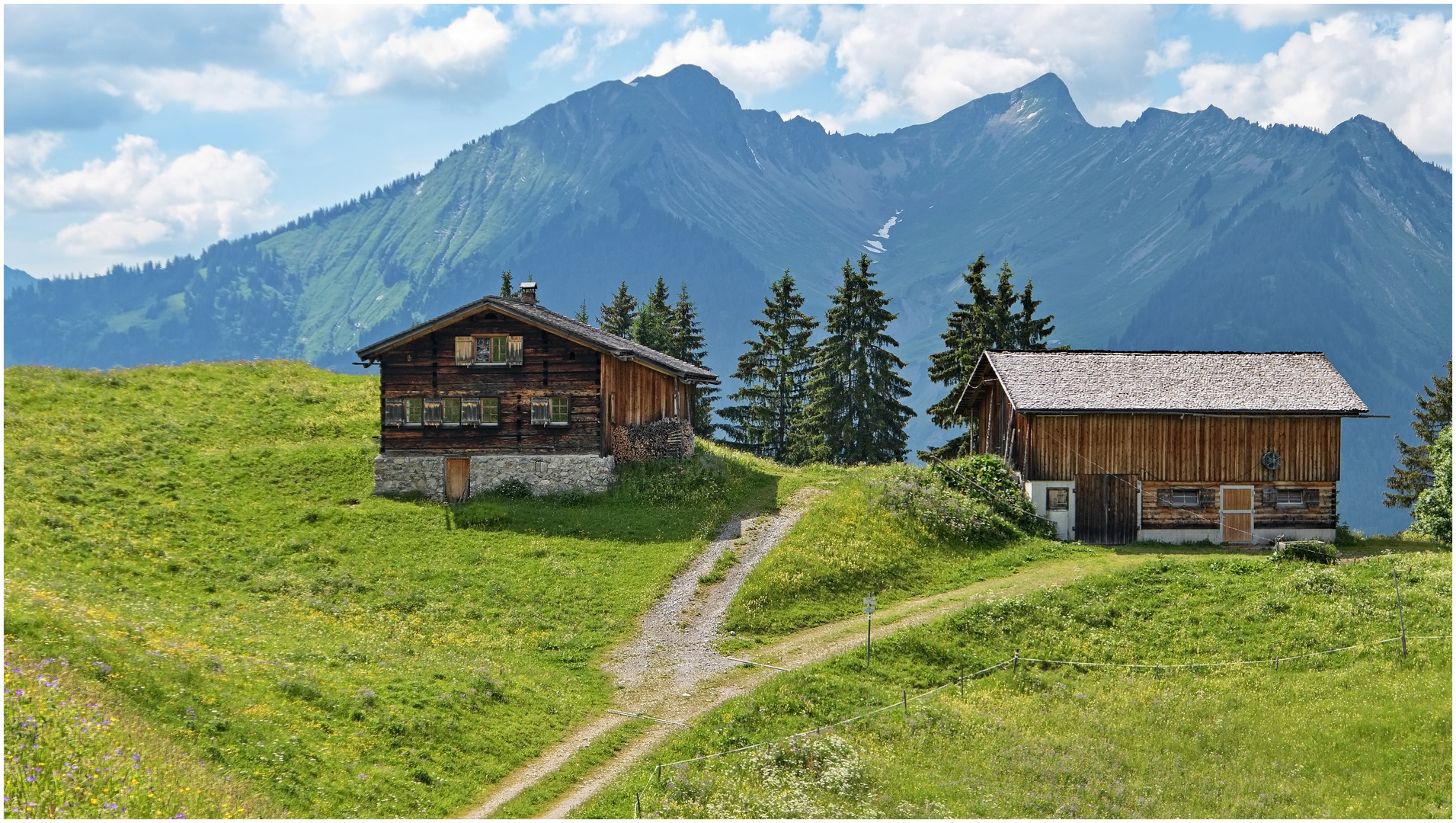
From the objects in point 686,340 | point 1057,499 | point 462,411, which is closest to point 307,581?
point 462,411

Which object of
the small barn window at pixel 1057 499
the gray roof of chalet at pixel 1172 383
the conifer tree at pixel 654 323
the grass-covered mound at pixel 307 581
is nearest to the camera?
the grass-covered mound at pixel 307 581

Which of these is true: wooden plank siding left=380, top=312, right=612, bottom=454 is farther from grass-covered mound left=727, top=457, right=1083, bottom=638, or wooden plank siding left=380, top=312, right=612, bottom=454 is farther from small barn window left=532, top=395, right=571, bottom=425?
grass-covered mound left=727, top=457, right=1083, bottom=638

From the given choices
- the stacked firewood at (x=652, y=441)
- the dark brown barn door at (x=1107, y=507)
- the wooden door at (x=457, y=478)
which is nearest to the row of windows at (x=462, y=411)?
the wooden door at (x=457, y=478)

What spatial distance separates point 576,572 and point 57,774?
823 inches

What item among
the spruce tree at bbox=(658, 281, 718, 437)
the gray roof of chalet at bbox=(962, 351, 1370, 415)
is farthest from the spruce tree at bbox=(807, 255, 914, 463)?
the gray roof of chalet at bbox=(962, 351, 1370, 415)

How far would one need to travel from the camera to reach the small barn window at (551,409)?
156ft

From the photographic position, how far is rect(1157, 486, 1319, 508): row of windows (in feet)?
147

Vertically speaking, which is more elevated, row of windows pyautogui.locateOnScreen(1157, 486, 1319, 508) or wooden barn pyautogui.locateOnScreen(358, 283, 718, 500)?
wooden barn pyautogui.locateOnScreen(358, 283, 718, 500)

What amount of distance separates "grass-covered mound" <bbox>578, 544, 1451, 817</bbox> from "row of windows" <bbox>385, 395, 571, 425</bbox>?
21.1 meters

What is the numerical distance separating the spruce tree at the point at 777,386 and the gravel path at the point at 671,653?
86.8 feet

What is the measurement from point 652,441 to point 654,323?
23.3m

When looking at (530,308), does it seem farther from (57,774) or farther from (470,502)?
(57,774)

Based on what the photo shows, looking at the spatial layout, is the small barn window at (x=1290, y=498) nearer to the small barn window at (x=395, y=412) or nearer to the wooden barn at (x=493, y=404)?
the wooden barn at (x=493, y=404)

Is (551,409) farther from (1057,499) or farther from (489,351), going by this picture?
(1057,499)
